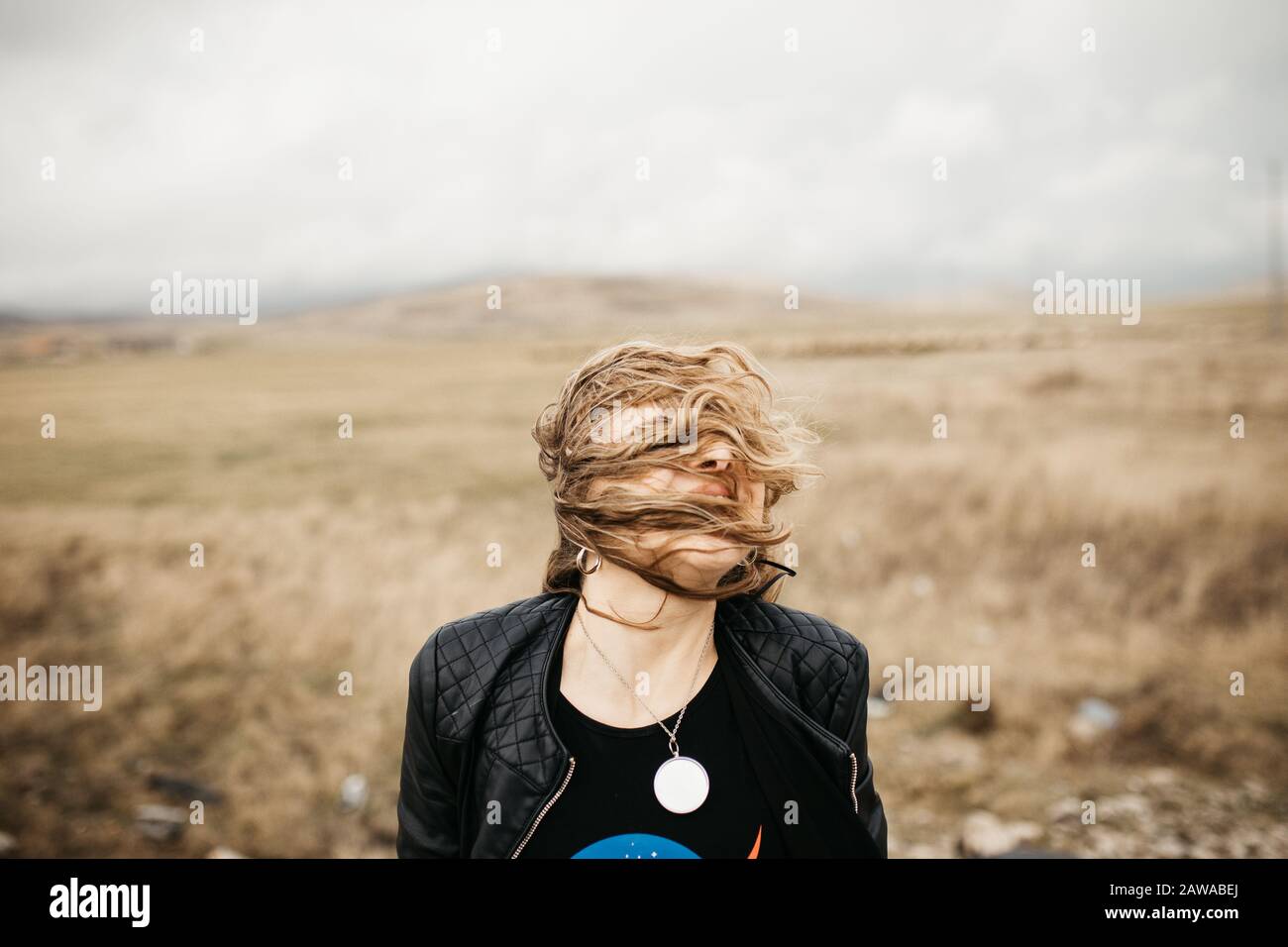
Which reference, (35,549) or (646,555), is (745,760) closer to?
(646,555)

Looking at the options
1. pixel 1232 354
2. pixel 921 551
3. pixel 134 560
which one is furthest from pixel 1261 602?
pixel 134 560

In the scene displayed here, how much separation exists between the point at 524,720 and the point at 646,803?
366 mm

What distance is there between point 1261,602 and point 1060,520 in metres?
2.01

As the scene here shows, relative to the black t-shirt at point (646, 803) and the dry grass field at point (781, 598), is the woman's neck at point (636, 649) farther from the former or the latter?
the dry grass field at point (781, 598)

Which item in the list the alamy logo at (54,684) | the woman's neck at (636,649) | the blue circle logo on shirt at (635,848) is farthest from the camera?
the alamy logo at (54,684)

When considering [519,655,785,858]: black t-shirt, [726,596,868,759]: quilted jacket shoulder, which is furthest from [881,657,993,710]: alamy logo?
[519,655,785,858]: black t-shirt

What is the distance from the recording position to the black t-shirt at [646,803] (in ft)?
5.65

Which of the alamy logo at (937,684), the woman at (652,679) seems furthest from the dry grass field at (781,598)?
the woman at (652,679)

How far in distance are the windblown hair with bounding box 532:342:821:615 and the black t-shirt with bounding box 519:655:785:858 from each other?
0.37 meters

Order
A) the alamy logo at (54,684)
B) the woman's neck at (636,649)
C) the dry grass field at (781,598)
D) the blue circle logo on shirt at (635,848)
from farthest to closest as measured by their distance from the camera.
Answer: the alamy logo at (54,684) → the dry grass field at (781,598) → the woman's neck at (636,649) → the blue circle logo on shirt at (635,848)

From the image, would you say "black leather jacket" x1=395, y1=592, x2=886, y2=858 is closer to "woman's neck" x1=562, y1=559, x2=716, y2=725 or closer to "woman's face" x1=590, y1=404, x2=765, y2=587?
"woman's neck" x1=562, y1=559, x2=716, y2=725

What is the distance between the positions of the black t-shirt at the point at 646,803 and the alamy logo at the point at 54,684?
5662 mm
